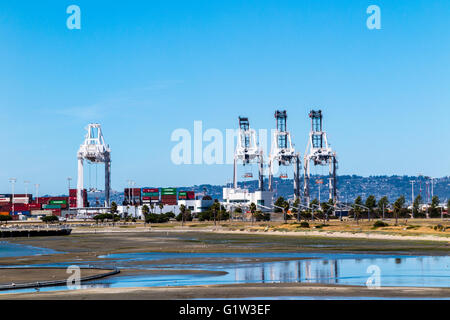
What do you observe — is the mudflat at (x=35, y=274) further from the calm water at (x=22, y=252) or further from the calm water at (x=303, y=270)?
the calm water at (x=22, y=252)

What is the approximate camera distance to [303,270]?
53.2m

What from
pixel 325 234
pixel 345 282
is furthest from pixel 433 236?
pixel 345 282

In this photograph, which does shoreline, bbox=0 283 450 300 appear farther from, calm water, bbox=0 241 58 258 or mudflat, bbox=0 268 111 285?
calm water, bbox=0 241 58 258

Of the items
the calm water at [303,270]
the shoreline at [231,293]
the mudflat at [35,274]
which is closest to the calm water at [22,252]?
the calm water at [303,270]

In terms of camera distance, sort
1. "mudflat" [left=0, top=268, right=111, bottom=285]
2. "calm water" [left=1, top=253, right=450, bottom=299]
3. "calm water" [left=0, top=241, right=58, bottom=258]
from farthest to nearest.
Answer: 1. "calm water" [left=0, top=241, right=58, bottom=258]
2. "mudflat" [left=0, top=268, right=111, bottom=285]
3. "calm water" [left=1, top=253, right=450, bottom=299]

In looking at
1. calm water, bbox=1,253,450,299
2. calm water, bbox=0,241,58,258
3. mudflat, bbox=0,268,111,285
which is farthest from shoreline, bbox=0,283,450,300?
calm water, bbox=0,241,58,258

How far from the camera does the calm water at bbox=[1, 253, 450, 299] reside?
44.1 metres

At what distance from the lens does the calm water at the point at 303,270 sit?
44.1 metres

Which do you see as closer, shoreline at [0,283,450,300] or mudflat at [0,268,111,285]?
shoreline at [0,283,450,300]

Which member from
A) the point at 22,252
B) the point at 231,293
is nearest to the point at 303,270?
the point at 231,293

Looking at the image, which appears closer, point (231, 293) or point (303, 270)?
point (231, 293)

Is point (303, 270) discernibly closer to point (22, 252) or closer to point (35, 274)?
point (35, 274)
